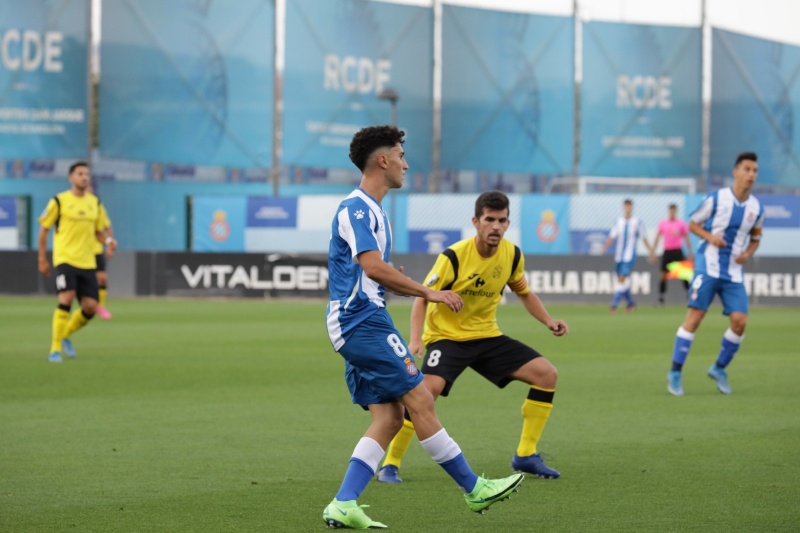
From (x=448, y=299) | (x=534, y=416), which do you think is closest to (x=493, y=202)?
(x=534, y=416)

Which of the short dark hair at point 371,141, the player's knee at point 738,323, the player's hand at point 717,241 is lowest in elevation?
the player's knee at point 738,323

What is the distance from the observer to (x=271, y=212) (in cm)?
3334

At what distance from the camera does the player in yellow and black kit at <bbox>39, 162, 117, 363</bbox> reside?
16.0 meters

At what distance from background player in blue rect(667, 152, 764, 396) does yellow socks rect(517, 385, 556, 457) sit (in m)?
4.72

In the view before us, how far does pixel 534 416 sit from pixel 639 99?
35.1 m

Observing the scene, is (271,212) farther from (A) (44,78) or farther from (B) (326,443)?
(B) (326,443)

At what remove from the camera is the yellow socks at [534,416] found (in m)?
8.20

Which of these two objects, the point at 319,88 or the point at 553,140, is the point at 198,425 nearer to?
the point at 319,88

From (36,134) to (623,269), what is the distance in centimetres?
1592

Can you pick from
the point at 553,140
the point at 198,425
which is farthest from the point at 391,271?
the point at 553,140

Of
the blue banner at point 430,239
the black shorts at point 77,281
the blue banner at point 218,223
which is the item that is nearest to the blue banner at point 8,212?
the blue banner at point 218,223

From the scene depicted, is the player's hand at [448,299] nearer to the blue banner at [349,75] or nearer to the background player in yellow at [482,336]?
the background player in yellow at [482,336]

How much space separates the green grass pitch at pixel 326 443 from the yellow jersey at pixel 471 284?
0.87m

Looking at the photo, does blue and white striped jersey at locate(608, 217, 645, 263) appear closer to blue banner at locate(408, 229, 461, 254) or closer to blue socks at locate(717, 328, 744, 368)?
blue banner at locate(408, 229, 461, 254)
